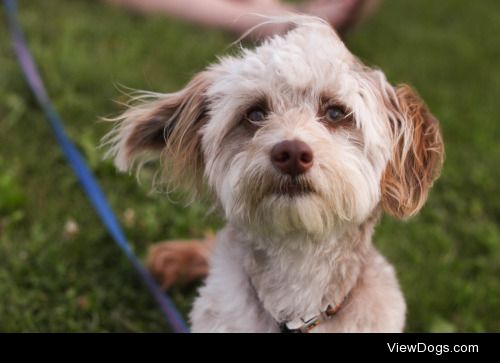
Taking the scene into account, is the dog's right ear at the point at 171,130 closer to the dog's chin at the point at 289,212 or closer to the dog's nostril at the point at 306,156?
the dog's chin at the point at 289,212

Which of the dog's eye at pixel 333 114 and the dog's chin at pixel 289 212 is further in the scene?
the dog's eye at pixel 333 114

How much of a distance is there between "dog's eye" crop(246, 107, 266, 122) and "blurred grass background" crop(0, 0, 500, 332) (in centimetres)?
158

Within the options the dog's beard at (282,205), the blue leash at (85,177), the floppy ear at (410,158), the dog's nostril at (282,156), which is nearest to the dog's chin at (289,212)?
the dog's beard at (282,205)

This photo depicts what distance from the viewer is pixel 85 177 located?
481 centimetres

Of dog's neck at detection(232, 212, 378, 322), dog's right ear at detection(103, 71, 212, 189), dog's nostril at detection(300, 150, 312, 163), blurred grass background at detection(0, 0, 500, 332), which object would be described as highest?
dog's nostril at detection(300, 150, 312, 163)

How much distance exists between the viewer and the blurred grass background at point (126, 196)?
429 centimetres

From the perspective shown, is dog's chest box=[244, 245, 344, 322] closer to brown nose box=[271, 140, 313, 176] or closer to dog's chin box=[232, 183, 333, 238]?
dog's chin box=[232, 183, 333, 238]

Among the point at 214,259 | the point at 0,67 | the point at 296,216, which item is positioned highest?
the point at 296,216

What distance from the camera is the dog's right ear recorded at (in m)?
3.36

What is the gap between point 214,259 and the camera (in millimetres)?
3611

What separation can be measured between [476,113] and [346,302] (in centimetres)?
447

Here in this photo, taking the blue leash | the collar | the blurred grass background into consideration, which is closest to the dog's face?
the collar
